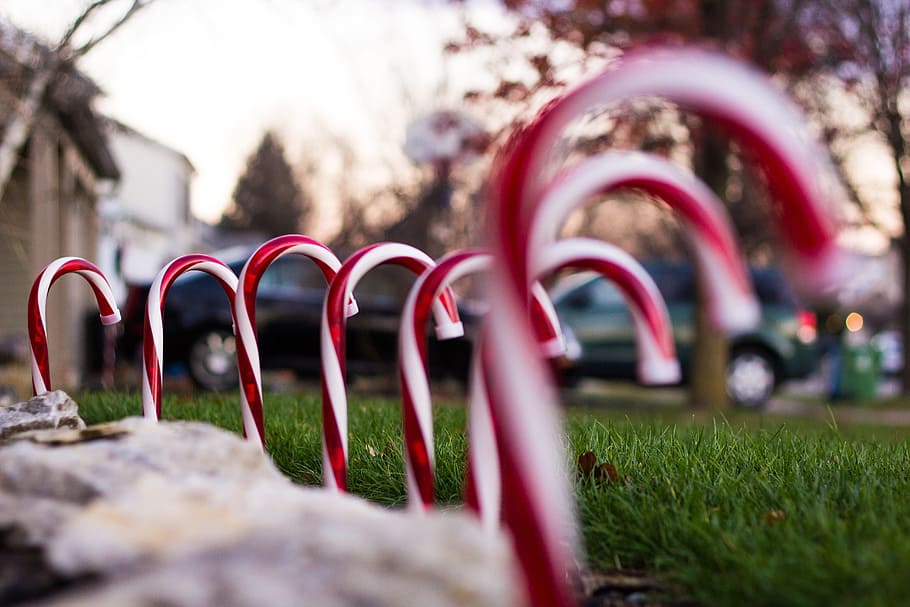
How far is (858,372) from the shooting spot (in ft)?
53.7

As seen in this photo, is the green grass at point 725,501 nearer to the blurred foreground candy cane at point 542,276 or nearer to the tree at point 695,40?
the blurred foreground candy cane at point 542,276

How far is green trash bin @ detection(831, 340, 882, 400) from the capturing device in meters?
16.4

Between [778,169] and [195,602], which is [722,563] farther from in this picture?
[195,602]

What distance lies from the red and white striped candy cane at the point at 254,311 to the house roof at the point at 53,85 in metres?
7.05

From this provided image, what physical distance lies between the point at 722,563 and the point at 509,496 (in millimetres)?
802

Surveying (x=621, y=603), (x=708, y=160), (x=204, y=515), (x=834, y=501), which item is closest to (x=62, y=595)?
(x=204, y=515)

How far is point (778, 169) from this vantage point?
1801 mm

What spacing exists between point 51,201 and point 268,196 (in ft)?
141

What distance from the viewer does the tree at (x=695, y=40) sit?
32.9ft

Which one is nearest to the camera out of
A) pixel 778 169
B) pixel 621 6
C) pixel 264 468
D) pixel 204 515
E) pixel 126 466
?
pixel 778 169

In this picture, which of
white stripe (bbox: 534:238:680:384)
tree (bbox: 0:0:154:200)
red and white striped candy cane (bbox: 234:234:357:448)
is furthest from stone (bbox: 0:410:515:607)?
tree (bbox: 0:0:154:200)

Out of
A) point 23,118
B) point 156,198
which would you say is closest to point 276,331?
point 23,118

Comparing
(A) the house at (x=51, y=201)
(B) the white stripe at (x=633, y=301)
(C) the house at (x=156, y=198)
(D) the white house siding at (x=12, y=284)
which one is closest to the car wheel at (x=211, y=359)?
(A) the house at (x=51, y=201)

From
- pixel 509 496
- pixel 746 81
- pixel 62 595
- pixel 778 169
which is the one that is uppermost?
pixel 746 81
